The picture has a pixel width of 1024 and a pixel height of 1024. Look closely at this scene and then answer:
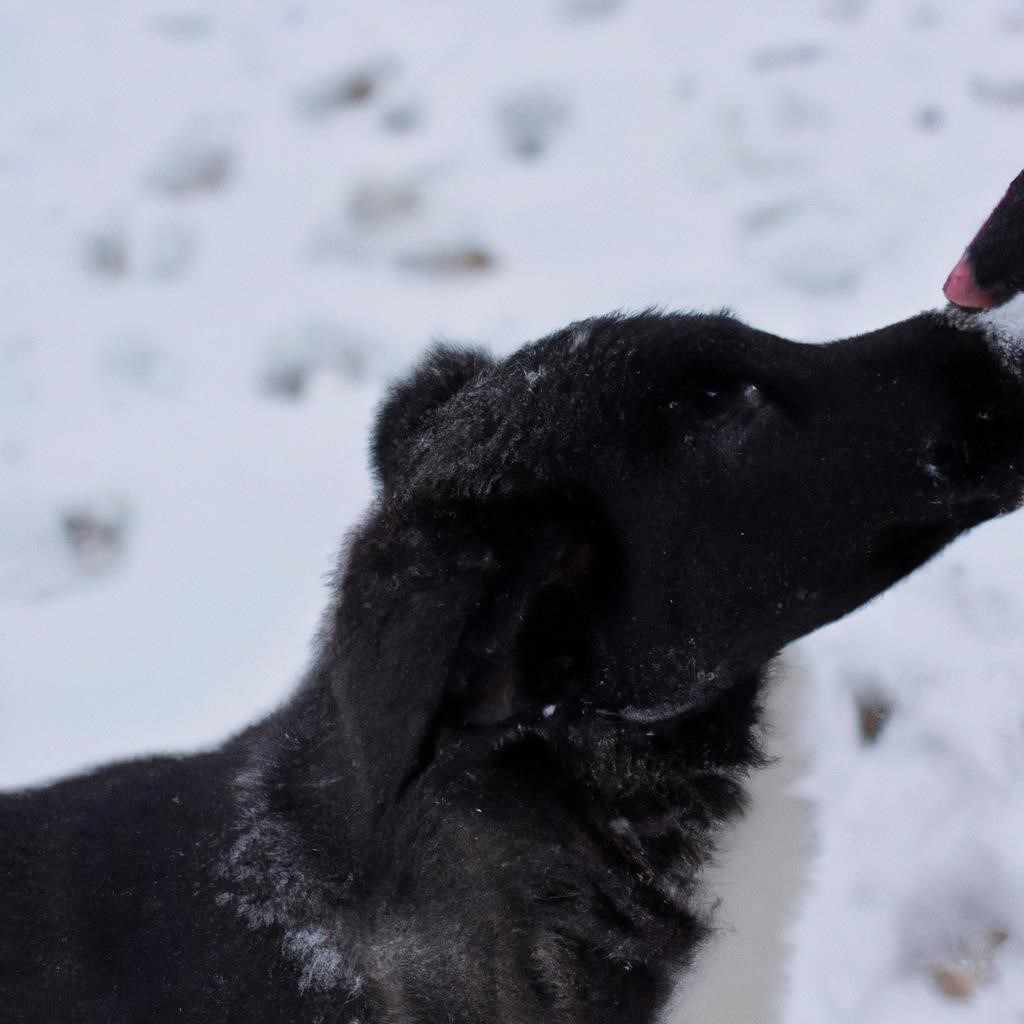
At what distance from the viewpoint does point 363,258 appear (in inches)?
175

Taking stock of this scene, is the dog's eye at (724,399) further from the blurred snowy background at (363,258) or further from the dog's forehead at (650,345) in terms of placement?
the blurred snowy background at (363,258)

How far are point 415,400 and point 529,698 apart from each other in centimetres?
84

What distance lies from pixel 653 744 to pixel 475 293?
6.75ft

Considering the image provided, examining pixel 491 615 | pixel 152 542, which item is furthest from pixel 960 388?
pixel 152 542

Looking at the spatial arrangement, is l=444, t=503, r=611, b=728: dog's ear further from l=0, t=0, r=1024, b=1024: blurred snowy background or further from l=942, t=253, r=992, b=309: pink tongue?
l=0, t=0, r=1024, b=1024: blurred snowy background

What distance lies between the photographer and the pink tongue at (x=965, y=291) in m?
2.44

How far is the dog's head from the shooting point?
2.40 meters

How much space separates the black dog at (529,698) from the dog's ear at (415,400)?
11 millimetres

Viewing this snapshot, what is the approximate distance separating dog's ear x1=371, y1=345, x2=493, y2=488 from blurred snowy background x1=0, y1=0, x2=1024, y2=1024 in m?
1.05

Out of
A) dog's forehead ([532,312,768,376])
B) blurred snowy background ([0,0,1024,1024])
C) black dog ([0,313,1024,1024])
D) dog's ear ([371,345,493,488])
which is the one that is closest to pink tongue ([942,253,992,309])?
black dog ([0,313,1024,1024])

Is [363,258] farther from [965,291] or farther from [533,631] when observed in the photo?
[965,291]

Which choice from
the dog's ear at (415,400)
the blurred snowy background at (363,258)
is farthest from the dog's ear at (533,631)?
the blurred snowy background at (363,258)

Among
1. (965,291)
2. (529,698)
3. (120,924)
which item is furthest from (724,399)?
(120,924)

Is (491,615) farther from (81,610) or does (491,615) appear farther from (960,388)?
(81,610)
